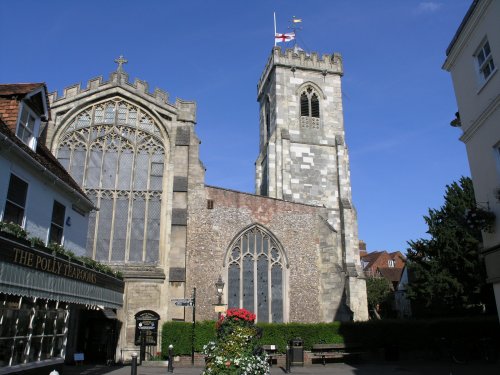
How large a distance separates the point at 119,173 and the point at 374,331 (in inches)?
603

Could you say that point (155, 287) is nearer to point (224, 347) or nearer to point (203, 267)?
point (203, 267)

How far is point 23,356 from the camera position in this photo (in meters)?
11.4

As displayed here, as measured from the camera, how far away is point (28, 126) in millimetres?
13984

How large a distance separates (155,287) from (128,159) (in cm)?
705

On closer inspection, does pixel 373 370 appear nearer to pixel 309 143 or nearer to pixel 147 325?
pixel 147 325

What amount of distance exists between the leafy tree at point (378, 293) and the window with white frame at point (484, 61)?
38.5 m

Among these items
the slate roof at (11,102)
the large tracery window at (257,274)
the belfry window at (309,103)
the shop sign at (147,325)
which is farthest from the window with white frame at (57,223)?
the belfry window at (309,103)

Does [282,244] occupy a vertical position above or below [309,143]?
below

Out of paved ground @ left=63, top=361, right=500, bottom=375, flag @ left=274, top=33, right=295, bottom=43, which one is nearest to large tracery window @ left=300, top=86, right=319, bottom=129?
flag @ left=274, top=33, right=295, bottom=43

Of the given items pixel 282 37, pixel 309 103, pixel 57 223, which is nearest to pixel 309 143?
pixel 309 103

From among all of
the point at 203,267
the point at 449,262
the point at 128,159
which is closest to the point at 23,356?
the point at 203,267

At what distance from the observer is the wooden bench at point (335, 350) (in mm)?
20186

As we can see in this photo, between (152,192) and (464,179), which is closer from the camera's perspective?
(152,192)

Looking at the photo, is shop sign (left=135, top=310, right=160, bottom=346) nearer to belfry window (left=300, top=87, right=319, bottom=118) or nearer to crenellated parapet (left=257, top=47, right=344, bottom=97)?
belfry window (left=300, top=87, right=319, bottom=118)
